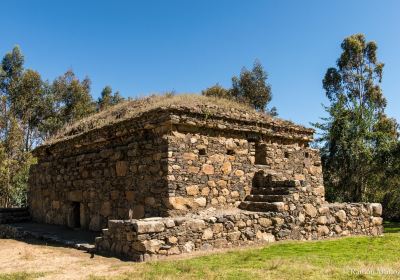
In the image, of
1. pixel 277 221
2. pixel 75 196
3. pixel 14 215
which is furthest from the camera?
pixel 14 215

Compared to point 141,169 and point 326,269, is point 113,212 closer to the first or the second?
point 141,169

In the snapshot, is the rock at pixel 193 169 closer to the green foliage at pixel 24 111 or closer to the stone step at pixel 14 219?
the stone step at pixel 14 219

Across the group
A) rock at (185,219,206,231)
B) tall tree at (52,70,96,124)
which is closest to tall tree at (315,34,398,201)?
rock at (185,219,206,231)

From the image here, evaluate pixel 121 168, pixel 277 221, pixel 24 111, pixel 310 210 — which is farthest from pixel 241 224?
pixel 24 111

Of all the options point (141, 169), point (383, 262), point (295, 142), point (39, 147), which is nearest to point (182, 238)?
point (141, 169)

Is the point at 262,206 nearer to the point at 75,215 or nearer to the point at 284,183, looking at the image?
the point at 284,183

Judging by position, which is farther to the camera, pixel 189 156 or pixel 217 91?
pixel 217 91

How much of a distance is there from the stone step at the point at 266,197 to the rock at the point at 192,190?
1.61 m

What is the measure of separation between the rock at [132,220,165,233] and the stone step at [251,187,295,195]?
11.7 ft

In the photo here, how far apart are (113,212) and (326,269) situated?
619cm

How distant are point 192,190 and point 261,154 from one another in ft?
9.29

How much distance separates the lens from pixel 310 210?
974 cm

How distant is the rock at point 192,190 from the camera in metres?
9.28

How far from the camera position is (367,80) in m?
26.6
